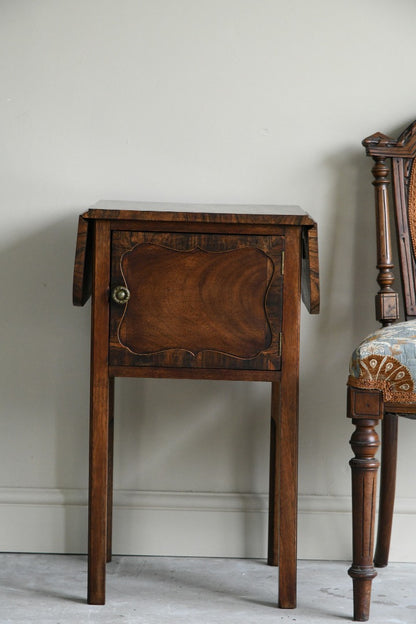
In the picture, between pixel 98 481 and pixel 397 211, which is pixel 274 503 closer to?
pixel 98 481

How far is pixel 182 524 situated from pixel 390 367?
→ 2.47 ft

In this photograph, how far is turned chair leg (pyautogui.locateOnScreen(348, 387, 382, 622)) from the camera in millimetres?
1469

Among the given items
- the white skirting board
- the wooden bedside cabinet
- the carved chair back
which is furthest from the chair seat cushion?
the white skirting board

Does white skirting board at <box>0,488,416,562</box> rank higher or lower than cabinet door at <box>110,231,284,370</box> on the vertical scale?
lower

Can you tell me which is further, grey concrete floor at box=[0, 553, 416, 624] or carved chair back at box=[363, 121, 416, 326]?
carved chair back at box=[363, 121, 416, 326]

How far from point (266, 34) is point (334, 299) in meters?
0.70

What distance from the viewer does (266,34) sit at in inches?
75.3

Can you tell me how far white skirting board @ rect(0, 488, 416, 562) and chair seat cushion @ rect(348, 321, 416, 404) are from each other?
0.57m

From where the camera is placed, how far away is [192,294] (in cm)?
152

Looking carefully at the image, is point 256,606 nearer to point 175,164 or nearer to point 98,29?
point 175,164

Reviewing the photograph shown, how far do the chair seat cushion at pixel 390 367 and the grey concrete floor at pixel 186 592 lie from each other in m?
0.48

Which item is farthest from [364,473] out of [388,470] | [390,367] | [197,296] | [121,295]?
[121,295]

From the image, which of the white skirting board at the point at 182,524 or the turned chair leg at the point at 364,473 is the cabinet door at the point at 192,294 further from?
the white skirting board at the point at 182,524

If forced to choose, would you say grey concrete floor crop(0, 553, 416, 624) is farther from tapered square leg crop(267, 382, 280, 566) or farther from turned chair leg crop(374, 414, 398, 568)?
turned chair leg crop(374, 414, 398, 568)
